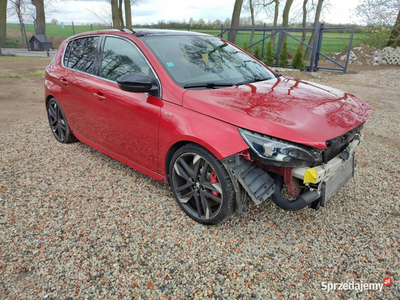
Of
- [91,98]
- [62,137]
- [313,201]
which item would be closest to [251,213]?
[313,201]

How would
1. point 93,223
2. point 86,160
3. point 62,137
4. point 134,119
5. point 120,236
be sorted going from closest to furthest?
point 120,236 < point 93,223 < point 134,119 < point 86,160 < point 62,137

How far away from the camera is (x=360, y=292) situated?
6.97ft

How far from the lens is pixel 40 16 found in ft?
83.3

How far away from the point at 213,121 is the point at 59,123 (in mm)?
3263

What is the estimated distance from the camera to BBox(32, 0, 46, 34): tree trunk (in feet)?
82.3

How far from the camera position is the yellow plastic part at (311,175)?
88.3 inches

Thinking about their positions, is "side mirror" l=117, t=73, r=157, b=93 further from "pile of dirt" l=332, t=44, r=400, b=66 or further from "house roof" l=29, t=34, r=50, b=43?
"house roof" l=29, t=34, r=50, b=43

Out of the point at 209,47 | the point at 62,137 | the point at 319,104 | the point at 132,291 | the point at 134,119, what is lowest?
the point at 132,291

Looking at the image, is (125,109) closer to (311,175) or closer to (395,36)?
(311,175)

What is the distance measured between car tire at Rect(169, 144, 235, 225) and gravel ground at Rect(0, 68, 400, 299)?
174 mm

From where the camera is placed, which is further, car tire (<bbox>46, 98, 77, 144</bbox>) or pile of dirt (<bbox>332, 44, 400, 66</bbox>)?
pile of dirt (<bbox>332, 44, 400, 66</bbox>)

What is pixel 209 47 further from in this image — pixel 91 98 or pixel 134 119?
pixel 91 98

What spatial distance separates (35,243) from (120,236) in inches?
29.1

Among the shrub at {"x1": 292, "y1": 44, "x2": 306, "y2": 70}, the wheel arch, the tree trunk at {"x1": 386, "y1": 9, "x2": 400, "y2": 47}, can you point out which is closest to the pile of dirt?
the tree trunk at {"x1": 386, "y1": 9, "x2": 400, "y2": 47}
